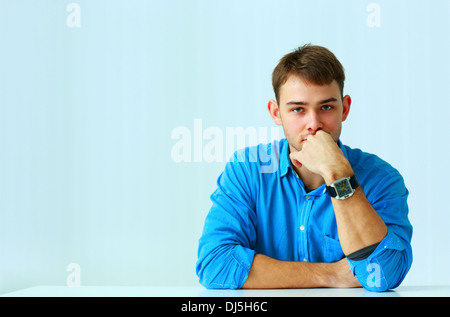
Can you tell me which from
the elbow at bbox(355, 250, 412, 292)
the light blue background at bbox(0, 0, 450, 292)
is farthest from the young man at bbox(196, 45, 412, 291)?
the light blue background at bbox(0, 0, 450, 292)

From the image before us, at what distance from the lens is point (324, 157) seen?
1.84 meters

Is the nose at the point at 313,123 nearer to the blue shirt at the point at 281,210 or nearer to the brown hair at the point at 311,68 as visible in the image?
the brown hair at the point at 311,68

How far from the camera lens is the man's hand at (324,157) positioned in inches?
71.0

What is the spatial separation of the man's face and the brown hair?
0.08ft

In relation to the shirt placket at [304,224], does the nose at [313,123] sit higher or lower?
higher

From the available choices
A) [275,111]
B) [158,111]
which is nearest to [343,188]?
[275,111]

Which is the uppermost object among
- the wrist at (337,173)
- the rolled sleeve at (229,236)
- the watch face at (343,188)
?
the wrist at (337,173)

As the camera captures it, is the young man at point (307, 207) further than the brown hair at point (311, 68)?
No

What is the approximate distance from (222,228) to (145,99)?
1.34 m

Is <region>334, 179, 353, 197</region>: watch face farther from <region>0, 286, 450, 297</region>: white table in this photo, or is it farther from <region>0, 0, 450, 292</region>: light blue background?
→ <region>0, 0, 450, 292</region>: light blue background

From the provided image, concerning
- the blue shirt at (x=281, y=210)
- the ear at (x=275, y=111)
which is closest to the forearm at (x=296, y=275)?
the blue shirt at (x=281, y=210)

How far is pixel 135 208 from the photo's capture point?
9.70 ft
